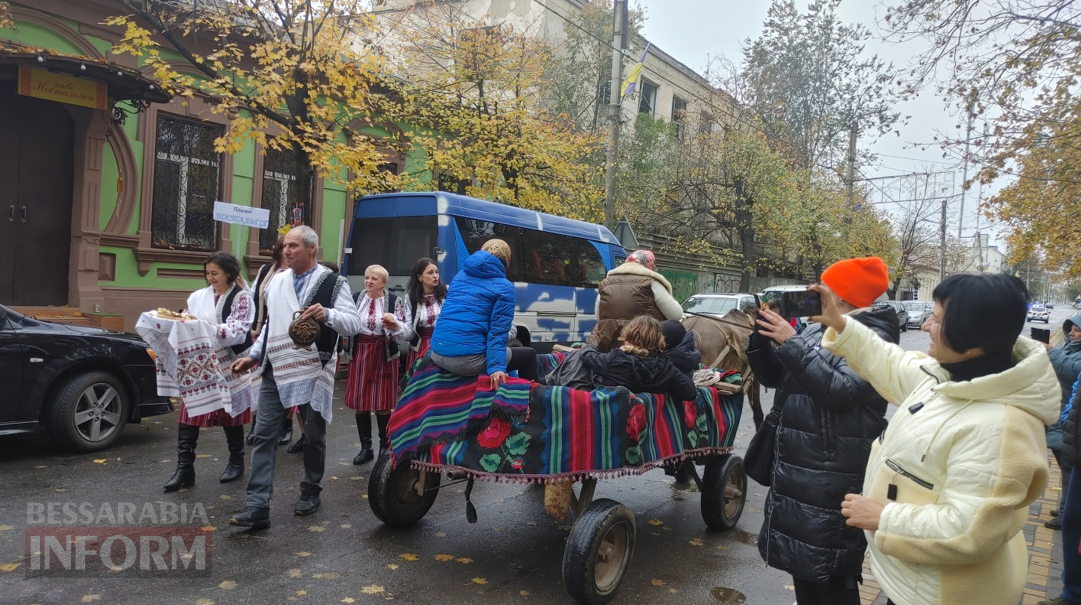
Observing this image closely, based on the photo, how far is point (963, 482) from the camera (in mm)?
1940

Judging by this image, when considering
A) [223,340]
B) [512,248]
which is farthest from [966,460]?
[512,248]

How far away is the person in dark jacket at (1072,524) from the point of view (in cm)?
407

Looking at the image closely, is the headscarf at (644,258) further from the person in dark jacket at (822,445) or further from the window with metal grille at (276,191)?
the window with metal grille at (276,191)

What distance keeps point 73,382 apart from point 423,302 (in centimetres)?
314

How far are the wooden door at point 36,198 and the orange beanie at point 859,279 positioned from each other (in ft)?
42.9

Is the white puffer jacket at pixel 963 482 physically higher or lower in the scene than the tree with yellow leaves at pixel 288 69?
lower

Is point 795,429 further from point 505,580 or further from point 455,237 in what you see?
point 455,237

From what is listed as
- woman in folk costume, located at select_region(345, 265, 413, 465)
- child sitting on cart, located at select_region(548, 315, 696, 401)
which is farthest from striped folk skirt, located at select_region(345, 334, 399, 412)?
child sitting on cart, located at select_region(548, 315, 696, 401)

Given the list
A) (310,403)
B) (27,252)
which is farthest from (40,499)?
(27,252)

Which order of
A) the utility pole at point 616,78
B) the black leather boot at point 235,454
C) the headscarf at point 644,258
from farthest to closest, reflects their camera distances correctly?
the utility pole at point 616,78
the black leather boot at point 235,454
the headscarf at point 644,258

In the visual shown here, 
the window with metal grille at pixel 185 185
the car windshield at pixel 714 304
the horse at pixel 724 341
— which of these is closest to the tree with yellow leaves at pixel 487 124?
the window with metal grille at pixel 185 185

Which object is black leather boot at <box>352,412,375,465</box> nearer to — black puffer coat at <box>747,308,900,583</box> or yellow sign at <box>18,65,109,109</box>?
black puffer coat at <box>747,308,900,583</box>

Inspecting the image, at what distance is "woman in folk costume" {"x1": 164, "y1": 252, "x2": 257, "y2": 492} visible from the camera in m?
5.66

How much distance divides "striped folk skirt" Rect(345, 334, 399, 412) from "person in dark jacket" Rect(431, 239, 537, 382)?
214 centimetres
